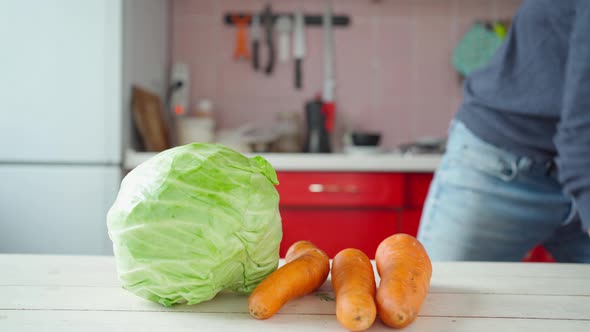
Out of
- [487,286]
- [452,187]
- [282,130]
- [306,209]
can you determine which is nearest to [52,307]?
[487,286]

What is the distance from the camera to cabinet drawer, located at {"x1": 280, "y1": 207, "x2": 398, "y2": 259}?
197 cm

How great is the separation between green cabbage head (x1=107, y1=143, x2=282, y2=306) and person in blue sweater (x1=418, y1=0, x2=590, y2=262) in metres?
0.63

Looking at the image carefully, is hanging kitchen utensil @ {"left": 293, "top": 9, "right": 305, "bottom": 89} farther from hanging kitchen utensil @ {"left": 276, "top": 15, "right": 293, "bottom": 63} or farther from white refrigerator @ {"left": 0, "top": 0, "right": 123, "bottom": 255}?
white refrigerator @ {"left": 0, "top": 0, "right": 123, "bottom": 255}

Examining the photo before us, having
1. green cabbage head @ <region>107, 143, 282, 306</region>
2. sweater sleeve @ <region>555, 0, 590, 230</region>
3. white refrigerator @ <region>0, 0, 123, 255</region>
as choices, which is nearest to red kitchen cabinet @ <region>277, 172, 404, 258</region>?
white refrigerator @ <region>0, 0, 123, 255</region>

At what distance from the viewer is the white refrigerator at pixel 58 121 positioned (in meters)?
1.82

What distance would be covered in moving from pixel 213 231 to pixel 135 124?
154 centimetres

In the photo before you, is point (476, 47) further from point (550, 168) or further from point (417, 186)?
point (550, 168)

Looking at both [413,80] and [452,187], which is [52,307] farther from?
[413,80]

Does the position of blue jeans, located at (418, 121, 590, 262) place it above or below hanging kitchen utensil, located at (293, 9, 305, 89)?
below

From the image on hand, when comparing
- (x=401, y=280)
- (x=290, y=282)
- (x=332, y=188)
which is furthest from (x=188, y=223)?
(x=332, y=188)

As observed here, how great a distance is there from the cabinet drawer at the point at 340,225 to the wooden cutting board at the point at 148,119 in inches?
22.9

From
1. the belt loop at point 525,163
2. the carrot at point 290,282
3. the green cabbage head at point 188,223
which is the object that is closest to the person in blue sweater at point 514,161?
the belt loop at point 525,163

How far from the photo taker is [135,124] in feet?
6.59

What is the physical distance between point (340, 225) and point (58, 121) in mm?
1112
